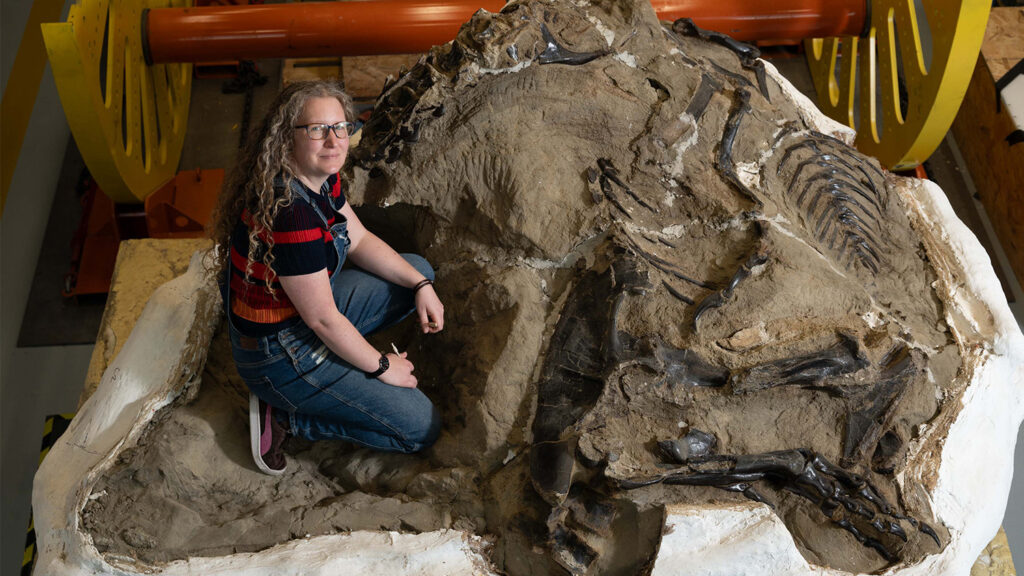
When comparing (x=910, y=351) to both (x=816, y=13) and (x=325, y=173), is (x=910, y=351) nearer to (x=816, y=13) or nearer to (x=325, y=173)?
(x=325, y=173)

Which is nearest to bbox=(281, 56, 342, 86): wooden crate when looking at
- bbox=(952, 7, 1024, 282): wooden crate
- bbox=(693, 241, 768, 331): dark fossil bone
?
bbox=(693, 241, 768, 331): dark fossil bone

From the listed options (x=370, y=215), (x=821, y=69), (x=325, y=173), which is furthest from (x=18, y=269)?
(x=821, y=69)

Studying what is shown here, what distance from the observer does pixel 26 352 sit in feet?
14.4

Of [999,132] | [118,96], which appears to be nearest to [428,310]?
[118,96]

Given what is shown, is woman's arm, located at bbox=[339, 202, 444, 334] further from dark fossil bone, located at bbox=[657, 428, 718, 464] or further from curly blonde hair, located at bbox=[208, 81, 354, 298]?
dark fossil bone, located at bbox=[657, 428, 718, 464]

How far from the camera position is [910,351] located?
8.11 ft

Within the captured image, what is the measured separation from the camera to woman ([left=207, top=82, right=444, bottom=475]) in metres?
2.22

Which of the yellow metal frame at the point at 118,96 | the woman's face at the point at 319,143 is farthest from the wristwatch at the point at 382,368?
the yellow metal frame at the point at 118,96

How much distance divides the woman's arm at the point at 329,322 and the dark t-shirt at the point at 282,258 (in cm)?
3

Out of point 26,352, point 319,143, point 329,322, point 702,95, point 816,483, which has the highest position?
point 319,143

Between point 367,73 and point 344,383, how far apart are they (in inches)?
114

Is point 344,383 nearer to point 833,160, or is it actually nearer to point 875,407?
point 875,407

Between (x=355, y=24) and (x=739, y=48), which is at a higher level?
(x=739, y=48)

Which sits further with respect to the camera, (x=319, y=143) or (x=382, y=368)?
(x=382, y=368)
